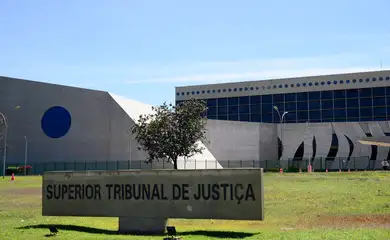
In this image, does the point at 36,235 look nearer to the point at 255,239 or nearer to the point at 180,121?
the point at 255,239

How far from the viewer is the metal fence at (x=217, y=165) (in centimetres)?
7169

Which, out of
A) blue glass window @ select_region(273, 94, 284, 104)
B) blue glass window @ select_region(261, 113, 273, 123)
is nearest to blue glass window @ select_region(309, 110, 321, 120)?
blue glass window @ select_region(273, 94, 284, 104)

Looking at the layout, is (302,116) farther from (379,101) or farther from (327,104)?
(379,101)

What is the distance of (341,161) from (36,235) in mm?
75715

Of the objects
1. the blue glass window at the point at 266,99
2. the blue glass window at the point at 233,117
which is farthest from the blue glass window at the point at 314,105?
the blue glass window at the point at 233,117

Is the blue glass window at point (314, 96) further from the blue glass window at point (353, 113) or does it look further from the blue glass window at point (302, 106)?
the blue glass window at point (353, 113)

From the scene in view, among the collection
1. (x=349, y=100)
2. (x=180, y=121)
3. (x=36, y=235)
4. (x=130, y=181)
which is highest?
(x=349, y=100)

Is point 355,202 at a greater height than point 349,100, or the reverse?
point 349,100

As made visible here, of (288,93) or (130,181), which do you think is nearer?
(130,181)

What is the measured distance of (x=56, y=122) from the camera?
74.1 m

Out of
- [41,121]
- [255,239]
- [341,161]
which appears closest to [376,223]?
[255,239]

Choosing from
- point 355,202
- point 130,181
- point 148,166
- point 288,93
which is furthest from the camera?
point 288,93

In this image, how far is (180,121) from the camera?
63.0m

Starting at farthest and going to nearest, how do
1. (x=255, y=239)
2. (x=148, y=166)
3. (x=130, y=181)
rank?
1. (x=148, y=166)
2. (x=130, y=181)
3. (x=255, y=239)
